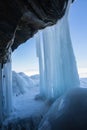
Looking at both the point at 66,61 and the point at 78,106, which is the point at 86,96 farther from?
the point at 66,61

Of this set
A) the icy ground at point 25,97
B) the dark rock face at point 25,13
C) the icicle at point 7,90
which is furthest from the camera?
the icicle at point 7,90

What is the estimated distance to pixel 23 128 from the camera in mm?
9148

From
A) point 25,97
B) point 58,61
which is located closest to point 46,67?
point 58,61

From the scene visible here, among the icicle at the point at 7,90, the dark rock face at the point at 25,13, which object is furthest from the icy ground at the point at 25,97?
the dark rock face at the point at 25,13

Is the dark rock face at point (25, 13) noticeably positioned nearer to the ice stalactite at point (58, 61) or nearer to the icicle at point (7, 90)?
the icicle at point (7, 90)

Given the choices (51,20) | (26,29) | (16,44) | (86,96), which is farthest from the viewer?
(16,44)

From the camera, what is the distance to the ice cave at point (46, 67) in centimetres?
473

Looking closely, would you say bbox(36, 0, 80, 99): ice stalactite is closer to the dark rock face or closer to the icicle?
the icicle

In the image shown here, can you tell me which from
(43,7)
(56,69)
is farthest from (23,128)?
(43,7)

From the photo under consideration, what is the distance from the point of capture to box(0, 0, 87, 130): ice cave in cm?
473

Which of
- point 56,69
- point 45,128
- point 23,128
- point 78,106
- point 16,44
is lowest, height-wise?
point 23,128

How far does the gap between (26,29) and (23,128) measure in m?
4.62

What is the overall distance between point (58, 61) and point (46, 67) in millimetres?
996

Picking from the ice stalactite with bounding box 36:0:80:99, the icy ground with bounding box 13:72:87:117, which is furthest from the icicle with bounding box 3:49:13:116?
the ice stalactite with bounding box 36:0:80:99
